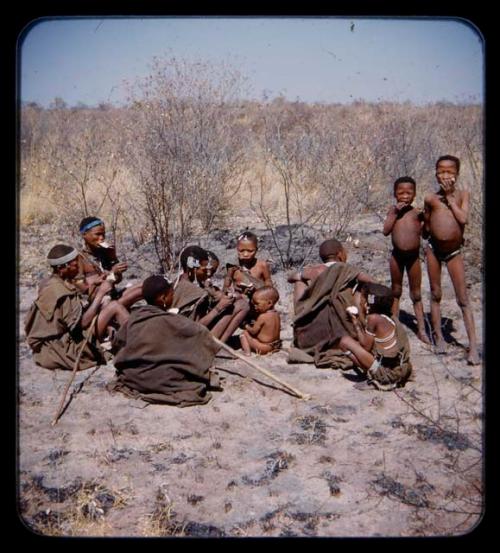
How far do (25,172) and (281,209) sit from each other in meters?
4.40

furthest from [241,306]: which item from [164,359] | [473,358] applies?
[473,358]

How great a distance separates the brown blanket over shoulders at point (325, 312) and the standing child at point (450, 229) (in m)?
0.71

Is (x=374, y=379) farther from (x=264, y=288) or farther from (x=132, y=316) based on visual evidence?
(x=132, y=316)

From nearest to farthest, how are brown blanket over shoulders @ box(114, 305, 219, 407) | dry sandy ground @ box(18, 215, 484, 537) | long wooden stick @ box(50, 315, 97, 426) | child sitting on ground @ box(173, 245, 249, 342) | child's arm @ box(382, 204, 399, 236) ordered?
dry sandy ground @ box(18, 215, 484, 537) < long wooden stick @ box(50, 315, 97, 426) < brown blanket over shoulders @ box(114, 305, 219, 407) < child sitting on ground @ box(173, 245, 249, 342) < child's arm @ box(382, 204, 399, 236)

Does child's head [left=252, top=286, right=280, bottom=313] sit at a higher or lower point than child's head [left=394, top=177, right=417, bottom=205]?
lower

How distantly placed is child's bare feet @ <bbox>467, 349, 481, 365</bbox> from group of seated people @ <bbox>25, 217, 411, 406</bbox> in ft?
2.38

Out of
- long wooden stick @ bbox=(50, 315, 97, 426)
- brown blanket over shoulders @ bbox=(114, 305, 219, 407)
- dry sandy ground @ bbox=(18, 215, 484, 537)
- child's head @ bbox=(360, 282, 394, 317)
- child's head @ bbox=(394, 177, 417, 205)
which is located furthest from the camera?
child's head @ bbox=(394, 177, 417, 205)

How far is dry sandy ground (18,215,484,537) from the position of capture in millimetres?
3207

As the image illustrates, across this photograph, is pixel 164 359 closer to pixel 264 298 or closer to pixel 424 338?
pixel 264 298

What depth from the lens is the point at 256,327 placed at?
541cm

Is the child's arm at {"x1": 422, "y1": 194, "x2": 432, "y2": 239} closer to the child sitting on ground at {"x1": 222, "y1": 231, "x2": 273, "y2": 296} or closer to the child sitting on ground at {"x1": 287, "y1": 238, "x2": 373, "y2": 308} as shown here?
the child sitting on ground at {"x1": 287, "y1": 238, "x2": 373, "y2": 308}

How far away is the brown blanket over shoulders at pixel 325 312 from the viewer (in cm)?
517

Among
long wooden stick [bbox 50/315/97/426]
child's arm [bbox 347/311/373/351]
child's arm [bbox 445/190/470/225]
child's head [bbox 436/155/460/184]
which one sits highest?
child's head [bbox 436/155/460/184]

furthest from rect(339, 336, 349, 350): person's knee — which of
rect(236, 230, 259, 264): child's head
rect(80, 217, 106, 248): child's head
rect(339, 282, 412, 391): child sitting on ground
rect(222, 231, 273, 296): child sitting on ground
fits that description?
rect(80, 217, 106, 248): child's head
